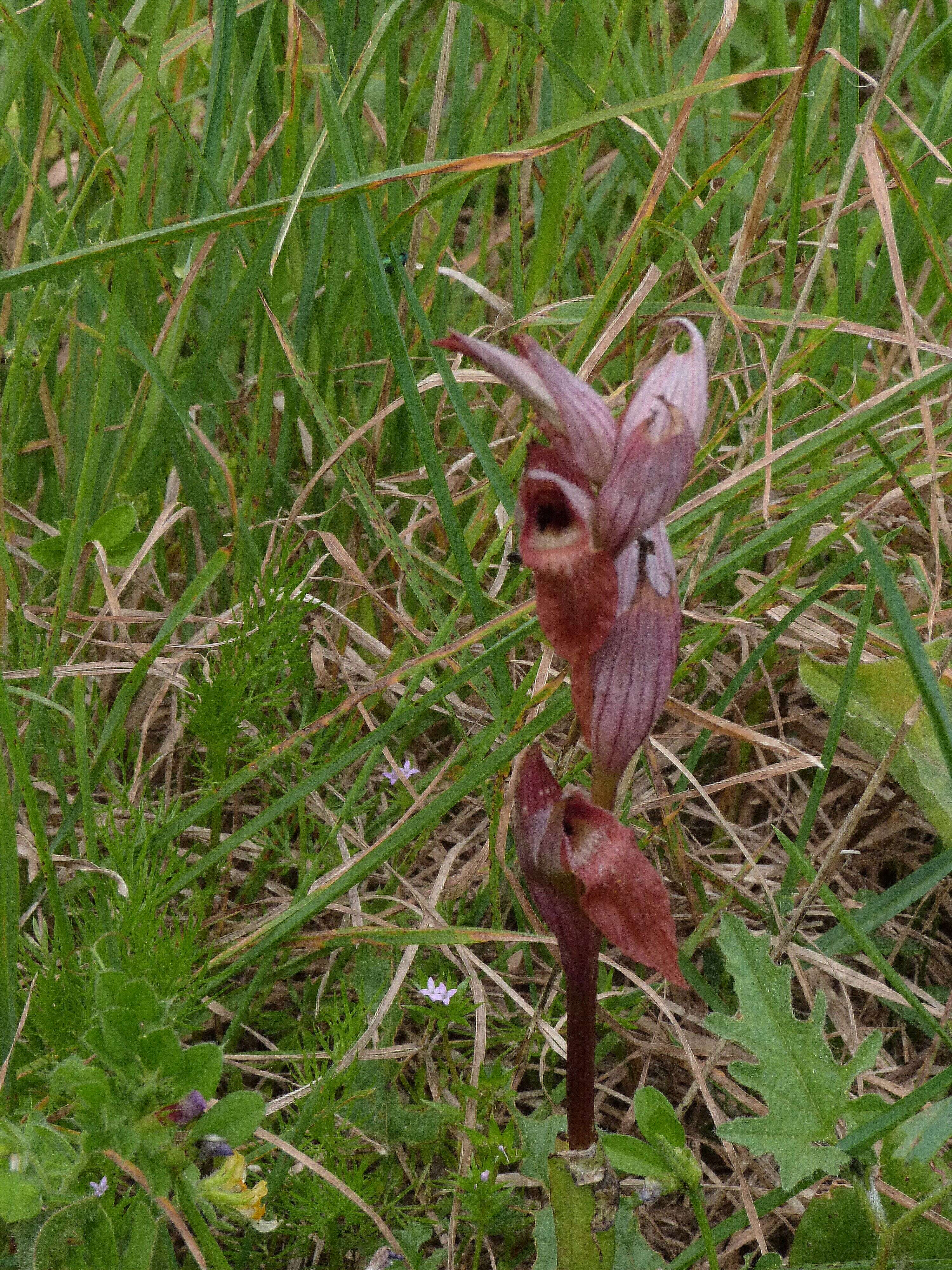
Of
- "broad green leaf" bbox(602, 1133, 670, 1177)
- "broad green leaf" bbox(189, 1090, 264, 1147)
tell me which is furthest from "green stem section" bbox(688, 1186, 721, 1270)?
"broad green leaf" bbox(189, 1090, 264, 1147)

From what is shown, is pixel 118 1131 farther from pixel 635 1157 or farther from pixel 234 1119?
pixel 635 1157

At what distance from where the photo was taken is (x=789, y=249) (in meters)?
1.76

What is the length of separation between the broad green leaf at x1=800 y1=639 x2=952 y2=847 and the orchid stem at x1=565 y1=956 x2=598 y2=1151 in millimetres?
746

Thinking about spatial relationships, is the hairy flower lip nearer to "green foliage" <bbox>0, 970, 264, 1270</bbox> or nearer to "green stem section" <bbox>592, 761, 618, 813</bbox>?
"green stem section" <bbox>592, 761, 618, 813</bbox>

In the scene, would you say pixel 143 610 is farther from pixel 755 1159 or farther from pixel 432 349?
pixel 755 1159

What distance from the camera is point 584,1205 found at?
44.6 inches

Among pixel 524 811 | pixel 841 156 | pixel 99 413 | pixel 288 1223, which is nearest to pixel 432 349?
pixel 99 413

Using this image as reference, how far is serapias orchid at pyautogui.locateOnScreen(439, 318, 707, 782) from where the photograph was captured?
2.89 ft

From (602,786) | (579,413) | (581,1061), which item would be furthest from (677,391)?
(581,1061)

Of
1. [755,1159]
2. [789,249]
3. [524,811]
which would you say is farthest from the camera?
[789,249]

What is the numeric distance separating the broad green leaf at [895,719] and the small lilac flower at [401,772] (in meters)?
0.61

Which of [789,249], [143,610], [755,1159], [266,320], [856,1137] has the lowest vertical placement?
[755,1159]

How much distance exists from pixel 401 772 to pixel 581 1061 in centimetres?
69

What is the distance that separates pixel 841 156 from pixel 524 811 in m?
1.54
